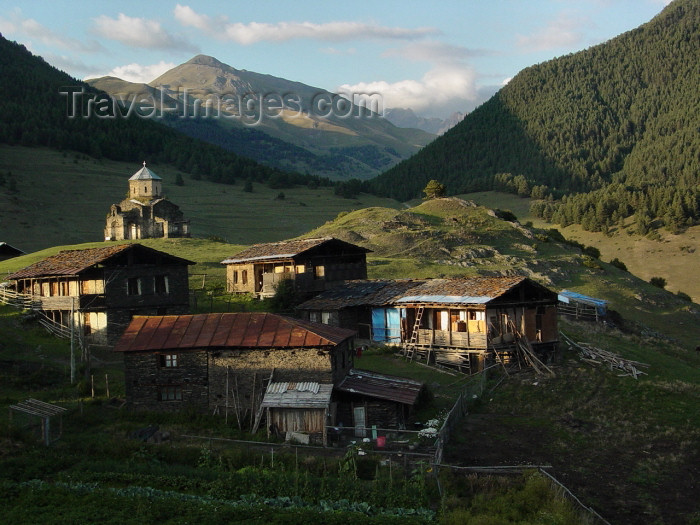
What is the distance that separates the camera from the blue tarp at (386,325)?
161ft

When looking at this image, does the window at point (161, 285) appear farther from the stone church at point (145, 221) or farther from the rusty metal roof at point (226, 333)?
the stone church at point (145, 221)

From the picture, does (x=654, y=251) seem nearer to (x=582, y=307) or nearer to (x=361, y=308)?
(x=582, y=307)

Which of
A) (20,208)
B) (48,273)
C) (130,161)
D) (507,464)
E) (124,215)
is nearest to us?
(507,464)

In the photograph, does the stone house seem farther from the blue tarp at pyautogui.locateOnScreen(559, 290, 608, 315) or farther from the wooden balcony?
the blue tarp at pyautogui.locateOnScreen(559, 290, 608, 315)

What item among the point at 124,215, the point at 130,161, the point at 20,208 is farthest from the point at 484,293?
the point at 130,161

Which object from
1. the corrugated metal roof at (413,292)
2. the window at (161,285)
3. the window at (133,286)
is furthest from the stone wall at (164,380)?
the corrugated metal roof at (413,292)

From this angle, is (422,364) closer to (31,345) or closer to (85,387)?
(85,387)

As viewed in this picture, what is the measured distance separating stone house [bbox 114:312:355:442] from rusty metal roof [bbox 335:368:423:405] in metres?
0.58

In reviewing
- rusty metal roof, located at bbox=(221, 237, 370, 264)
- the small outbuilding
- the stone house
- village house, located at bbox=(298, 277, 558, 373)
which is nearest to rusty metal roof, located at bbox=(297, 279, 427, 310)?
village house, located at bbox=(298, 277, 558, 373)

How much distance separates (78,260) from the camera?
164ft

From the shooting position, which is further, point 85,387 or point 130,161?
point 130,161

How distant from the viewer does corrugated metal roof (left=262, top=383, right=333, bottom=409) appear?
3177 cm

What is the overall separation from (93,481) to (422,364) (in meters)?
22.3

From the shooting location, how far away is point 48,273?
49.0m
